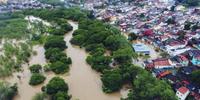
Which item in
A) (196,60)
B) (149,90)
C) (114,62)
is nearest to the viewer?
(149,90)

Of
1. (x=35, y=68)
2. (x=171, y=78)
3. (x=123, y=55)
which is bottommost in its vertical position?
(x=35, y=68)

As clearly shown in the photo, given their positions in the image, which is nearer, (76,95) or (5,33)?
(76,95)

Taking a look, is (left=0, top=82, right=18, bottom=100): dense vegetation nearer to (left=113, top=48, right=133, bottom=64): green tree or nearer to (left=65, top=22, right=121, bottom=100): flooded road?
(left=65, top=22, right=121, bottom=100): flooded road

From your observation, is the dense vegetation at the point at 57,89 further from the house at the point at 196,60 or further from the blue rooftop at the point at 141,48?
the house at the point at 196,60

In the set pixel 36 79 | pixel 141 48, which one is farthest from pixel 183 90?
pixel 36 79

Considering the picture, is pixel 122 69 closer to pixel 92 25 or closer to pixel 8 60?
pixel 8 60

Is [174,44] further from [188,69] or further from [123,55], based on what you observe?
[123,55]

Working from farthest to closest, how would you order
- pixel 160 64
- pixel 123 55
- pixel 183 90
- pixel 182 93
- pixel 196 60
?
pixel 123 55 < pixel 196 60 < pixel 160 64 < pixel 183 90 < pixel 182 93

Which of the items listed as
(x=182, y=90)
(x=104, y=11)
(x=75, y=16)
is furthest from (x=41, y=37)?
(x=182, y=90)
